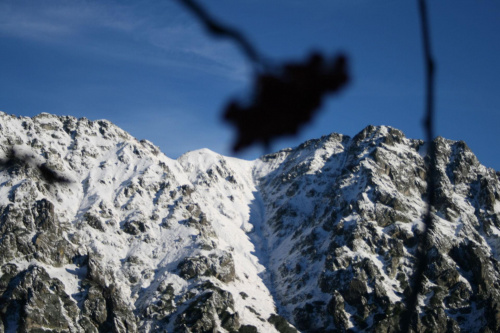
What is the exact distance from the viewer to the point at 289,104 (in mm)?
4641

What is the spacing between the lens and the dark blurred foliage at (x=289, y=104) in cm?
452

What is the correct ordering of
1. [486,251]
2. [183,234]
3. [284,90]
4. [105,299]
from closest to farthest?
[284,90] → [105,299] → [486,251] → [183,234]

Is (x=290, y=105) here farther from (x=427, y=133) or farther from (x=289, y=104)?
(x=427, y=133)

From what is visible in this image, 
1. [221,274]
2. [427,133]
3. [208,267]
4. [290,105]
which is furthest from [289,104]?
[208,267]

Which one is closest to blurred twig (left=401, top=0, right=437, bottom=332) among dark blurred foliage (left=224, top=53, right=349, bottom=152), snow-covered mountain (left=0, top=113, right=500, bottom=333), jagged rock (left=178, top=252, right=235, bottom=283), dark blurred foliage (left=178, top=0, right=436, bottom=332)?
dark blurred foliage (left=178, top=0, right=436, bottom=332)

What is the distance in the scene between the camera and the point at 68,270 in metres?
165

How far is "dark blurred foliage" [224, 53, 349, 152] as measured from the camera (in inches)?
178

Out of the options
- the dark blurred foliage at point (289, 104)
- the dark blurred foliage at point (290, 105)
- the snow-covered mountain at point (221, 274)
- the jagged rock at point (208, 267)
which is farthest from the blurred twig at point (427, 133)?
the jagged rock at point (208, 267)

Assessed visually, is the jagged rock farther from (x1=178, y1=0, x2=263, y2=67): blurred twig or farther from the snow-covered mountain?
(x1=178, y1=0, x2=263, y2=67): blurred twig

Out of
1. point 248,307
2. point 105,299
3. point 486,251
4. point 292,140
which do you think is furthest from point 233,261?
point 292,140

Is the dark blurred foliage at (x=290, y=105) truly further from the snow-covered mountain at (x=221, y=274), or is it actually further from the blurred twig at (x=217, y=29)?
the snow-covered mountain at (x=221, y=274)

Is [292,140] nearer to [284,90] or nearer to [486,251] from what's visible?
[284,90]

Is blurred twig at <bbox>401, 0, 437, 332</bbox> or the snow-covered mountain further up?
the snow-covered mountain

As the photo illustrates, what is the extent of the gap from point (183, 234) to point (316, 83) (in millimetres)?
194342
